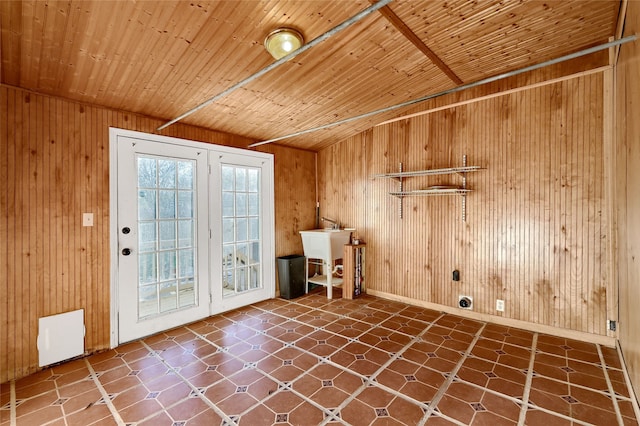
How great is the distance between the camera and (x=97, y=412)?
1.98 m

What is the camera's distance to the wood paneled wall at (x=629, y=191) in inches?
76.4

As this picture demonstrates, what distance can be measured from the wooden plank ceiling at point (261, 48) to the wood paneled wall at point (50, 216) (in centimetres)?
23

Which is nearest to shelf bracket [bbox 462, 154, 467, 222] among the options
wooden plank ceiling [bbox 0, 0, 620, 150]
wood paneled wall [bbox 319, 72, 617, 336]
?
wood paneled wall [bbox 319, 72, 617, 336]

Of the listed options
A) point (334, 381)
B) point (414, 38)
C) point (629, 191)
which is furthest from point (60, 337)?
point (629, 191)

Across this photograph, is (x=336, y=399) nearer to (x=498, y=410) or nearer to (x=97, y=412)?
(x=498, y=410)

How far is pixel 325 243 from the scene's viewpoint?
438 cm

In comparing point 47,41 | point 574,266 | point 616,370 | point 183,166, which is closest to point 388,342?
point 616,370

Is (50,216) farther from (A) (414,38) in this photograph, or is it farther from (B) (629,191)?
(B) (629,191)

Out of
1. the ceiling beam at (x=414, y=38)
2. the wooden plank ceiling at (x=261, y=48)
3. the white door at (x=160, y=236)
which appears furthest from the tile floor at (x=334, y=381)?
the ceiling beam at (x=414, y=38)

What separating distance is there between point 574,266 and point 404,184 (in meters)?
2.10

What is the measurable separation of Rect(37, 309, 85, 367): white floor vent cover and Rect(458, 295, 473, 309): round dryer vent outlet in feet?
13.6

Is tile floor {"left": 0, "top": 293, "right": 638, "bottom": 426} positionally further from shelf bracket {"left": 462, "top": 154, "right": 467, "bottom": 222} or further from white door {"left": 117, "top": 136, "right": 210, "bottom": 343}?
shelf bracket {"left": 462, "top": 154, "right": 467, "bottom": 222}

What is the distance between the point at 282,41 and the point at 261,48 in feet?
0.74

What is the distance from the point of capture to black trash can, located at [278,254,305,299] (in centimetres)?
441
